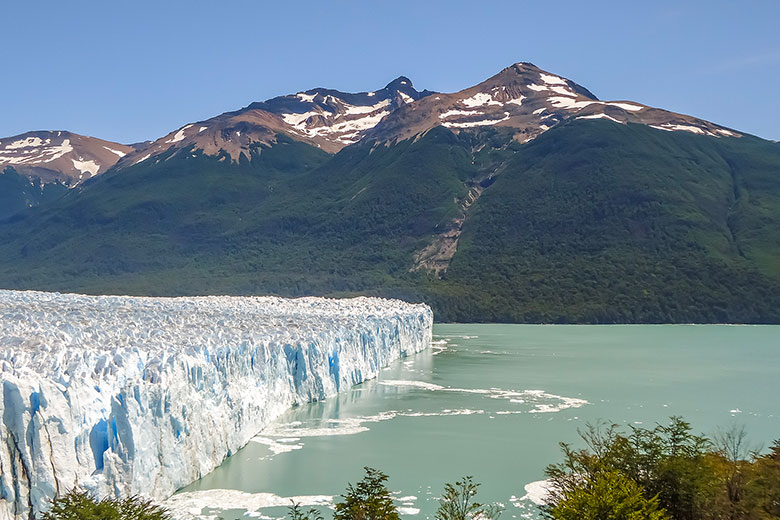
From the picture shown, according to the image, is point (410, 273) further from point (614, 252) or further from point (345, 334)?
point (345, 334)

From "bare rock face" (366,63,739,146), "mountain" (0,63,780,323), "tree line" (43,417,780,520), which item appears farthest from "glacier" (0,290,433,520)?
"bare rock face" (366,63,739,146)

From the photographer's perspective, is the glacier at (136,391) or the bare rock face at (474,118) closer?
the glacier at (136,391)

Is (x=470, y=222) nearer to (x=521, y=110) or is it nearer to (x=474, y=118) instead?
(x=474, y=118)

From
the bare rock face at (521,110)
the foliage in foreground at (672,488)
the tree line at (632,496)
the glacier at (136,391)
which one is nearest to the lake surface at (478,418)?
the glacier at (136,391)

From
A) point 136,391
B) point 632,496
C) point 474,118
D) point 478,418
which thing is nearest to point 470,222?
point 474,118

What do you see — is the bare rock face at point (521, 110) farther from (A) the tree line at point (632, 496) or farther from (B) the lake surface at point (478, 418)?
(A) the tree line at point (632, 496)

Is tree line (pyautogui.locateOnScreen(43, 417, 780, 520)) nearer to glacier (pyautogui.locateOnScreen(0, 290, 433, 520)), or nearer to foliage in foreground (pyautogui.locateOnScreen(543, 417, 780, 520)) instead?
foliage in foreground (pyautogui.locateOnScreen(543, 417, 780, 520))

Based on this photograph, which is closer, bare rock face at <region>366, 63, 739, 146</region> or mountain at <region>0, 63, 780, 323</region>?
mountain at <region>0, 63, 780, 323</region>
